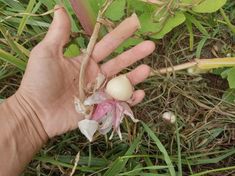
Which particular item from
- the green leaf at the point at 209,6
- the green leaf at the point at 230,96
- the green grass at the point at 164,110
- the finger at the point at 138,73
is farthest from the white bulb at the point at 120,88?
the green leaf at the point at 230,96

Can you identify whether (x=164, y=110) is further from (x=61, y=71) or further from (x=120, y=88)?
(x=61, y=71)

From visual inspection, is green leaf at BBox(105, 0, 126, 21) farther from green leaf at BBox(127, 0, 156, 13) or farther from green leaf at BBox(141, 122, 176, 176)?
green leaf at BBox(141, 122, 176, 176)

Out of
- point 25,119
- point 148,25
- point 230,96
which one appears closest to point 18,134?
point 25,119

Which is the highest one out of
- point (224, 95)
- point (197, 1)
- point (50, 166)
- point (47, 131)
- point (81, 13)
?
point (81, 13)

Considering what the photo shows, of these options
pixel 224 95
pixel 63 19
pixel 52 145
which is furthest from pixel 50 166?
pixel 224 95

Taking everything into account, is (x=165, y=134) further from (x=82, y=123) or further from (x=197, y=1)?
(x=197, y=1)
